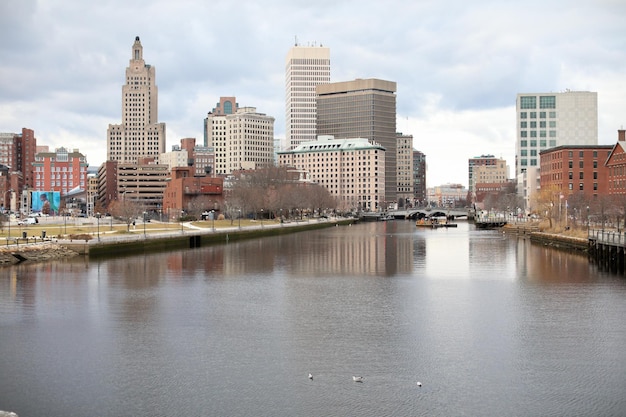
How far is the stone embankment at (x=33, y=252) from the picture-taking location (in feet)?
169

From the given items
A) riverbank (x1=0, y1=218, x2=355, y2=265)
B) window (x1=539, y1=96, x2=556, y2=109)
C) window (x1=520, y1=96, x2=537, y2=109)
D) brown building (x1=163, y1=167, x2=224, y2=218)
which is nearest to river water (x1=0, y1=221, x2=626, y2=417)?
riverbank (x1=0, y1=218, x2=355, y2=265)

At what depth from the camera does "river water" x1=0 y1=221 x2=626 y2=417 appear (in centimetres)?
1809

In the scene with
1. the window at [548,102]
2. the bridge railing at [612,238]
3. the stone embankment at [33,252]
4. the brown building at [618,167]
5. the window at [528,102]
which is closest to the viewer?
the bridge railing at [612,238]

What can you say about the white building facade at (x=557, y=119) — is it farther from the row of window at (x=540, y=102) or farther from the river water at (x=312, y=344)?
the river water at (x=312, y=344)

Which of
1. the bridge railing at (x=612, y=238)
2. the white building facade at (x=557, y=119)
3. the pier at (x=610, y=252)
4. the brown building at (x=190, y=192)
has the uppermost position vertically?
the white building facade at (x=557, y=119)

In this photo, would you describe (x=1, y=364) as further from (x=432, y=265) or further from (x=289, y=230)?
(x=289, y=230)

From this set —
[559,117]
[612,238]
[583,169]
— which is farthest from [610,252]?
[559,117]

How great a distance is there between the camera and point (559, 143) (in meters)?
143

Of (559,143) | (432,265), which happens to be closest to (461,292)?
(432,265)

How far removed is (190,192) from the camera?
141 meters

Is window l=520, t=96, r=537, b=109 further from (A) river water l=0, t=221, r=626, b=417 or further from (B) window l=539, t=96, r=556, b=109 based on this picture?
(A) river water l=0, t=221, r=626, b=417

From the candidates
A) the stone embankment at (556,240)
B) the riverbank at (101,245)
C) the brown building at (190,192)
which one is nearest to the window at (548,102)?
the stone embankment at (556,240)

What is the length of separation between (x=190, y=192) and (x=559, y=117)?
3081 inches

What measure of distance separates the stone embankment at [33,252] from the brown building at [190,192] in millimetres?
77659
